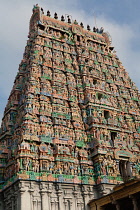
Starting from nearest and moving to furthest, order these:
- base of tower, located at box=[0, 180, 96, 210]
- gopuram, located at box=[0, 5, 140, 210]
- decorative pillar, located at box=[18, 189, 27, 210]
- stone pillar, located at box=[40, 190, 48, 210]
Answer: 1. decorative pillar, located at box=[18, 189, 27, 210]
2. base of tower, located at box=[0, 180, 96, 210]
3. stone pillar, located at box=[40, 190, 48, 210]
4. gopuram, located at box=[0, 5, 140, 210]

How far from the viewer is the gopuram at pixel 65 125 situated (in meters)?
22.7

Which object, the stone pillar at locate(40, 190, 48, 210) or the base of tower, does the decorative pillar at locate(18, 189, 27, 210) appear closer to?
the base of tower

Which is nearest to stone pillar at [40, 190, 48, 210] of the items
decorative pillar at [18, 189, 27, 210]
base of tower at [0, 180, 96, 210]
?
base of tower at [0, 180, 96, 210]

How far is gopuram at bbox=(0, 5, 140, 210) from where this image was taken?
22734 mm

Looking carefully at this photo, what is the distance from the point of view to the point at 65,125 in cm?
2683

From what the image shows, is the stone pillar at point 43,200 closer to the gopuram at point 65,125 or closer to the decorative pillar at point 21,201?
the gopuram at point 65,125

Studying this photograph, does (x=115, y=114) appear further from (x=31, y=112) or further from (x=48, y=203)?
(x=48, y=203)

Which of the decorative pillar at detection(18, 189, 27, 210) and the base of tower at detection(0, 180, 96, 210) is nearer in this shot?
the decorative pillar at detection(18, 189, 27, 210)

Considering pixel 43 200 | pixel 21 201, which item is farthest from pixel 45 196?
pixel 21 201

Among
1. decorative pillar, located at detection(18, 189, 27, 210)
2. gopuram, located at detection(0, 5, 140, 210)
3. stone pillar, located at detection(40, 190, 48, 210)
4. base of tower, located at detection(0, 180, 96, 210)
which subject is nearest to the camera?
decorative pillar, located at detection(18, 189, 27, 210)

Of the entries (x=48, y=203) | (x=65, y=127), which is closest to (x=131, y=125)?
(x=65, y=127)

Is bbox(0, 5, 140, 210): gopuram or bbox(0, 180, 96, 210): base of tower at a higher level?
bbox(0, 5, 140, 210): gopuram

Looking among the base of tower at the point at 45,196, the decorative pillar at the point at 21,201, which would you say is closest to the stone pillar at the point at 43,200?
the base of tower at the point at 45,196

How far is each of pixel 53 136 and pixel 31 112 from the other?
3106 mm
